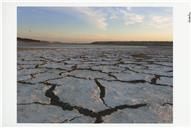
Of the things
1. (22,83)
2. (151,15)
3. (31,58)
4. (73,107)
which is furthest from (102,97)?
(31,58)

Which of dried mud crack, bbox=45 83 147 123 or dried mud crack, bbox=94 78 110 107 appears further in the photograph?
dried mud crack, bbox=94 78 110 107

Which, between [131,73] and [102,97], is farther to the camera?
[131,73]

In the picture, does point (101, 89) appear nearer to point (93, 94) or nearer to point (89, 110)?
point (93, 94)

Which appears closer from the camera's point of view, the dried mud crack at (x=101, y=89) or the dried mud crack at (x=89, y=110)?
the dried mud crack at (x=89, y=110)

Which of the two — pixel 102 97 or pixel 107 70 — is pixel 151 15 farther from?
pixel 102 97

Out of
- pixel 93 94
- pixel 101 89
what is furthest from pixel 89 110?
pixel 101 89

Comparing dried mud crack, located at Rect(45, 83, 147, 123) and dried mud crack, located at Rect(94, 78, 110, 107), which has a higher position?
dried mud crack, located at Rect(94, 78, 110, 107)

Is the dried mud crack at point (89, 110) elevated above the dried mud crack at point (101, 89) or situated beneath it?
situated beneath
